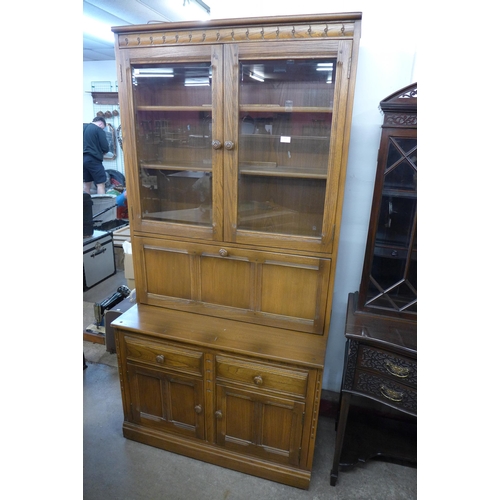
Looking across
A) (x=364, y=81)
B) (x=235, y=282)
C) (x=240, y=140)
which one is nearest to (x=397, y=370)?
(x=235, y=282)

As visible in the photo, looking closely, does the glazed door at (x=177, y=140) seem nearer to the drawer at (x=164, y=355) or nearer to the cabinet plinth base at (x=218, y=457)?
the drawer at (x=164, y=355)

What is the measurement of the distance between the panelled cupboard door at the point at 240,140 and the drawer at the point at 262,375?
1.81 ft

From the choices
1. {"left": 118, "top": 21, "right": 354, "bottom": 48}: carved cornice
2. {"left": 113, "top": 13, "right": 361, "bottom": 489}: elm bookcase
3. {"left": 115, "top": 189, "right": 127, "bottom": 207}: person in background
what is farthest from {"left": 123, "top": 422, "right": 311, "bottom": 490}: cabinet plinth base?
{"left": 115, "top": 189, "right": 127, "bottom": 207}: person in background

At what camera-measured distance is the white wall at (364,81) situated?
154 centimetres

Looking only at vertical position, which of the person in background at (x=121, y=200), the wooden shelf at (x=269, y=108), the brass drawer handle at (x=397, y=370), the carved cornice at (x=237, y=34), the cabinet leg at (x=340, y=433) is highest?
the carved cornice at (x=237, y=34)

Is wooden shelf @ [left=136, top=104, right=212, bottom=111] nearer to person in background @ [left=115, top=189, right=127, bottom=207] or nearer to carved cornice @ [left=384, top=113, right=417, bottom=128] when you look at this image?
carved cornice @ [left=384, top=113, right=417, bottom=128]

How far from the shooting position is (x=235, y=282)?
1.70 m

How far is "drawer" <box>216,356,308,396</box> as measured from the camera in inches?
58.0

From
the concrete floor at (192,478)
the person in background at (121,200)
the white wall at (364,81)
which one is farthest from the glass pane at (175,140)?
the person in background at (121,200)

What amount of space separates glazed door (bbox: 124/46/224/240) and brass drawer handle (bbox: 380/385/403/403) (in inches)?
38.8
